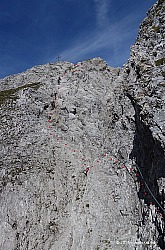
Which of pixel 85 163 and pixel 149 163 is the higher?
pixel 85 163

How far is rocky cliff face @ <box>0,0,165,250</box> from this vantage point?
66.9 feet

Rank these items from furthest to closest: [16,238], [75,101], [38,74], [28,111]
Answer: [38,74] → [75,101] → [28,111] → [16,238]

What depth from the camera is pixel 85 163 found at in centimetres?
2900

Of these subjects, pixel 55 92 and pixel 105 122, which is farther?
pixel 55 92

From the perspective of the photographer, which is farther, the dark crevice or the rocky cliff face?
the rocky cliff face

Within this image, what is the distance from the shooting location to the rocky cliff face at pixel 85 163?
20406mm

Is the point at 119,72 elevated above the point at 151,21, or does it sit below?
below

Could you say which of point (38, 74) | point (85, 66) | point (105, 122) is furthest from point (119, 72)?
point (38, 74)

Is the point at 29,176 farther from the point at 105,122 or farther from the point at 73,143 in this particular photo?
the point at 105,122

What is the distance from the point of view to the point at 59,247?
74.3 ft

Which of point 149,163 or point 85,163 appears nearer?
point 149,163

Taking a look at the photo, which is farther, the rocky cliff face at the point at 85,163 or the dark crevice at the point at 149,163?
the rocky cliff face at the point at 85,163

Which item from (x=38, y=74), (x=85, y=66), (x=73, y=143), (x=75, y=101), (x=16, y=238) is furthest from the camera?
(x=38, y=74)

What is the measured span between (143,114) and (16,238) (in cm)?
1822
